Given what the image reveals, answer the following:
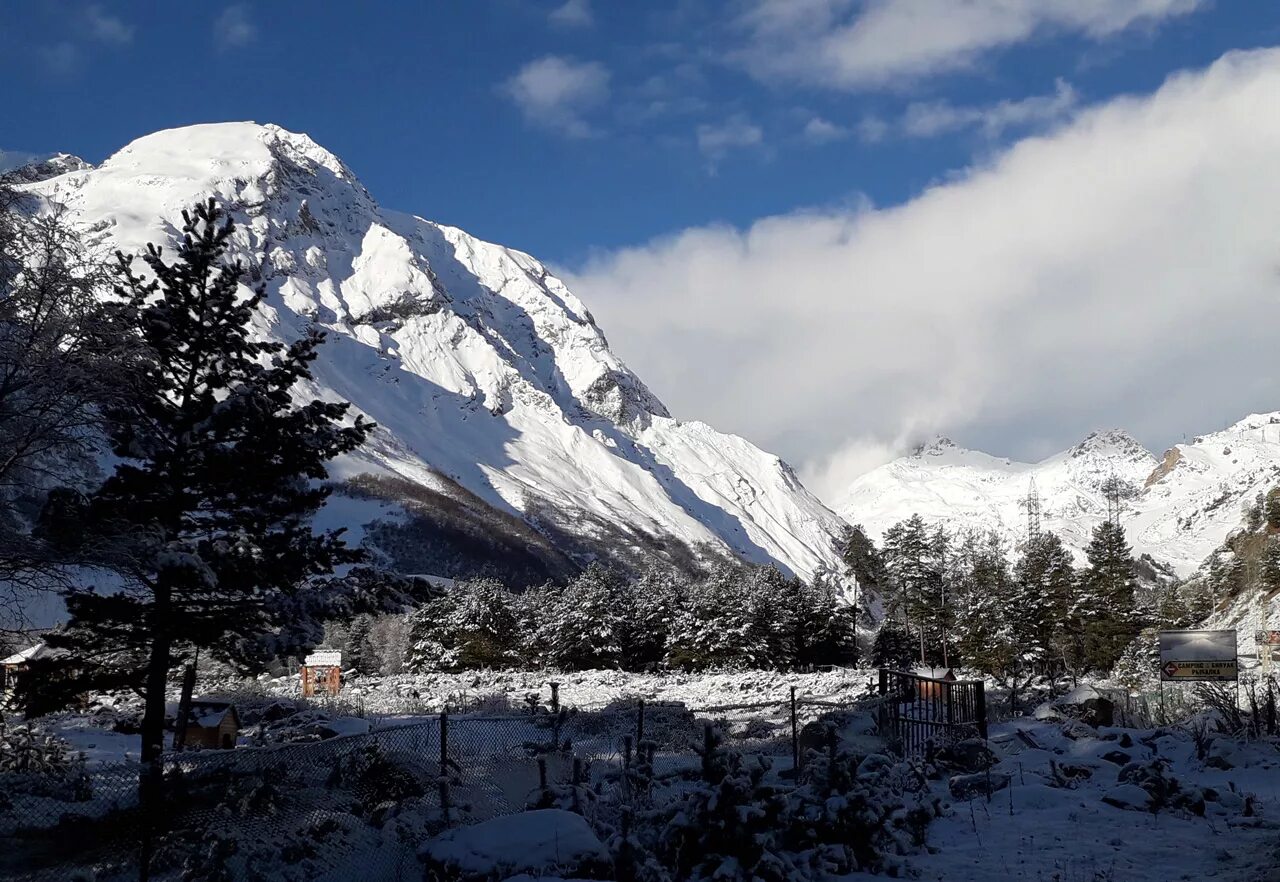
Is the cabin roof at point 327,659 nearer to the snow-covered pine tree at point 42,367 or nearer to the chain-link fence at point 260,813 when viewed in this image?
the chain-link fence at point 260,813

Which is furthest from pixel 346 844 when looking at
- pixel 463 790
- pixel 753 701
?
pixel 753 701

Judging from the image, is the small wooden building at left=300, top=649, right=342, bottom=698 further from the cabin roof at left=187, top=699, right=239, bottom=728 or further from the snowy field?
the snowy field

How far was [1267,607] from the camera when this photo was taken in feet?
156

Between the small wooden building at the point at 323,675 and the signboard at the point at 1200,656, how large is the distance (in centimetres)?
3464

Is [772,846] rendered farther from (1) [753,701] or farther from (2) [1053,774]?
(1) [753,701]

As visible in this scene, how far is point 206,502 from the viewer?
1423 cm

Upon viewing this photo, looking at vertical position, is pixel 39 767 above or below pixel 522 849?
below

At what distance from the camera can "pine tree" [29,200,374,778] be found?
516 inches

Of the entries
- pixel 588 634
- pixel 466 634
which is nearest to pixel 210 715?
pixel 466 634

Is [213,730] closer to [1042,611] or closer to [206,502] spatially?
[206,502]

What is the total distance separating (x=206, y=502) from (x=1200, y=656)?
73.2ft

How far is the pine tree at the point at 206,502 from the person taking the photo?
13.1 meters

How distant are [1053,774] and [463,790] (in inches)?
326

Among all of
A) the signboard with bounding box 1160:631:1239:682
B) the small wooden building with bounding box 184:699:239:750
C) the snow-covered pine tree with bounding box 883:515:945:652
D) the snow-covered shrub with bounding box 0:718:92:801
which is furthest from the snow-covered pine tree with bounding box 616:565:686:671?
the snow-covered shrub with bounding box 0:718:92:801
